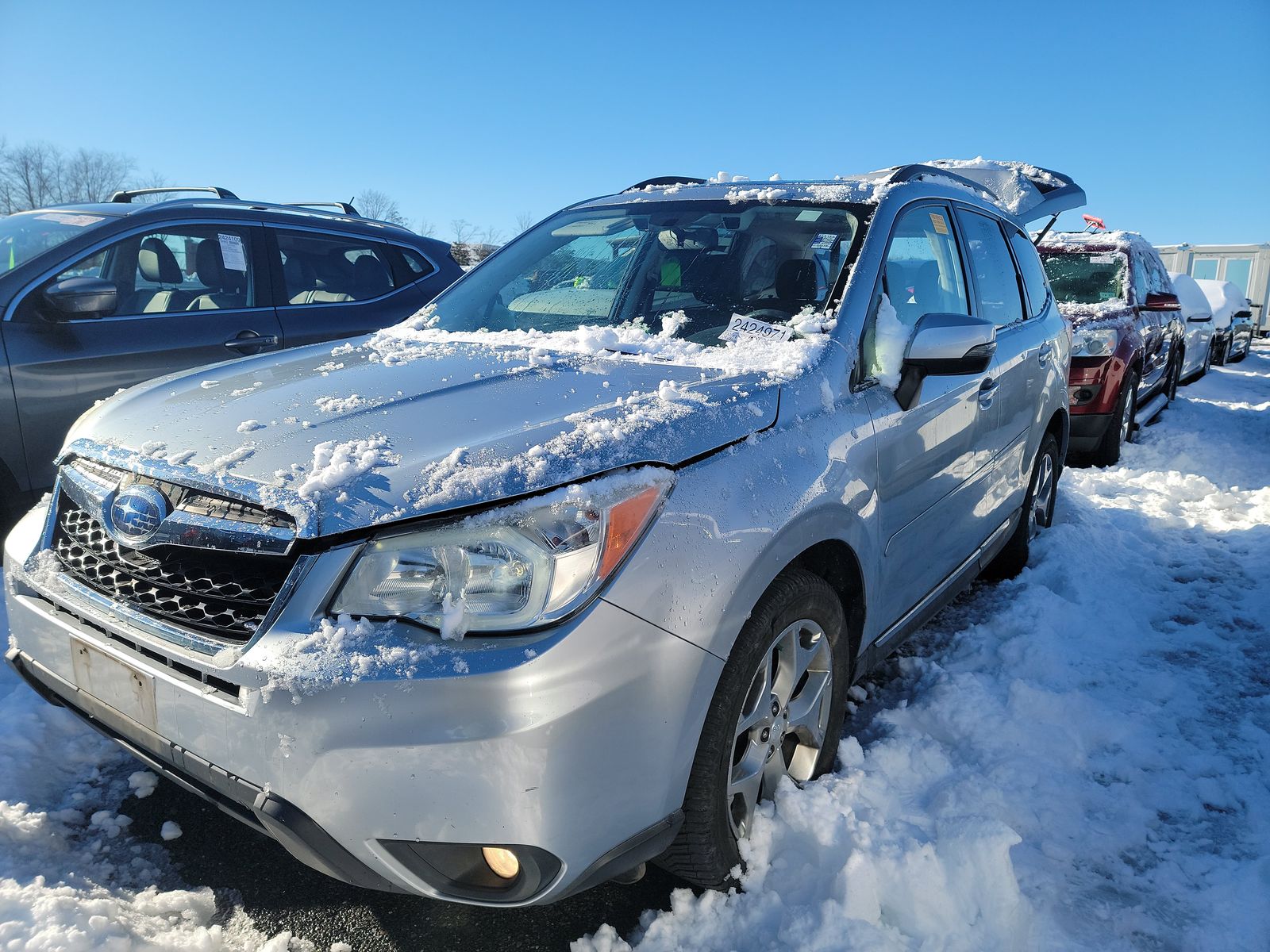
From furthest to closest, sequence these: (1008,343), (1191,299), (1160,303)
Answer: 1. (1191,299)
2. (1160,303)
3. (1008,343)

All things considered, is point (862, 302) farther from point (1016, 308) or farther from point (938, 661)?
point (1016, 308)

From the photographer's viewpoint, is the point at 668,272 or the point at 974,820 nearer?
the point at 974,820

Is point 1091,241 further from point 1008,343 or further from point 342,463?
point 342,463

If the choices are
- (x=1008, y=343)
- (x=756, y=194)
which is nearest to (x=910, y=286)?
(x=756, y=194)

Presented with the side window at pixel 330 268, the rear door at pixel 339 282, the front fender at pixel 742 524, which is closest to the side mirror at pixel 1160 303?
the rear door at pixel 339 282

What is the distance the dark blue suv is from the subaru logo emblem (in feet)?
7.86

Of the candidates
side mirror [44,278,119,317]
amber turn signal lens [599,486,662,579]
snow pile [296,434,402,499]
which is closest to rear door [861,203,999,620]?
amber turn signal lens [599,486,662,579]

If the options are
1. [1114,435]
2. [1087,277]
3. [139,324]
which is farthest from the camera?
[1087,277]

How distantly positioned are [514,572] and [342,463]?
402mm

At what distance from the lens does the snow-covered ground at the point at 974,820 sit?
1.96m

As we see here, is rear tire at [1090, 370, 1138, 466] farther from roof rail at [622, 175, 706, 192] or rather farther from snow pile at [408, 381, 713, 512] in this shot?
snow pile at [408, 381, 713, 512]

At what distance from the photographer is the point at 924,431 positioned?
2.69 metres

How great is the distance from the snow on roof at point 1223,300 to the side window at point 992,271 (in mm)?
15857

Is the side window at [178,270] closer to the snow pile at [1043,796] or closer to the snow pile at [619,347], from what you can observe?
the snow pile at [619,347]
